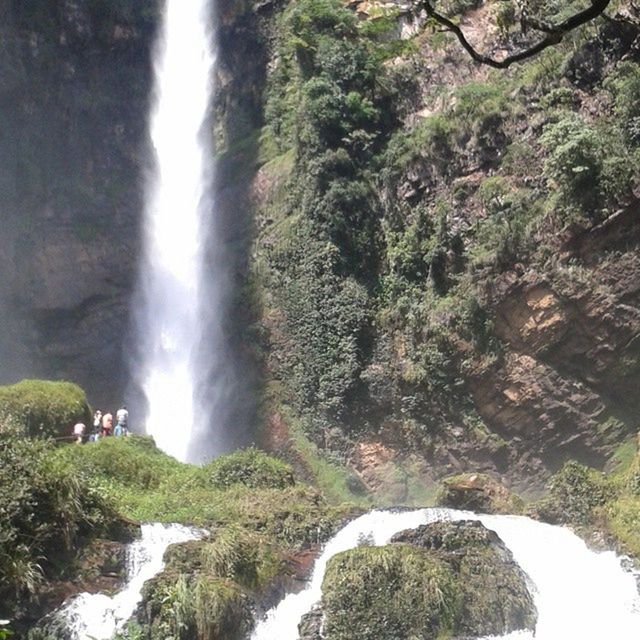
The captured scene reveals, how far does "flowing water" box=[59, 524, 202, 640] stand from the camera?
10.9 m

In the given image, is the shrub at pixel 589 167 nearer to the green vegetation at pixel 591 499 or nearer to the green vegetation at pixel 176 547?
the green vegetation at pixel 591 499

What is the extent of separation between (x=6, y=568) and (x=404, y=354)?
1364cm

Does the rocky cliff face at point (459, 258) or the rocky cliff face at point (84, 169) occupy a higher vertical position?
the rocky cliff face at point (84, 169)

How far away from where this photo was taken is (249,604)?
1152 centimetres

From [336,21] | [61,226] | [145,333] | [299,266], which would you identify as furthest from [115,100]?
[299,266]

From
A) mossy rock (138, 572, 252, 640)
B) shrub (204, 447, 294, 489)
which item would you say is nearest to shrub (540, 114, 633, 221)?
shrub (204, 447, 294, 489)

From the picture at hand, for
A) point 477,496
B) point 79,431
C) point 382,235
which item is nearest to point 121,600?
point 477,496

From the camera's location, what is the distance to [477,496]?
16.9m

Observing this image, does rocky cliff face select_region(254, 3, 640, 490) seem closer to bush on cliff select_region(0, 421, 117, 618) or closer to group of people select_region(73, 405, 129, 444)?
group of people select_region(73, 405, 129, 444)

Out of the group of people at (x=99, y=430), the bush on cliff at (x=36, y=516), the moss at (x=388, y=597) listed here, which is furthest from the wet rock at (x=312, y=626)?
the group of people at (x=99, y=430)

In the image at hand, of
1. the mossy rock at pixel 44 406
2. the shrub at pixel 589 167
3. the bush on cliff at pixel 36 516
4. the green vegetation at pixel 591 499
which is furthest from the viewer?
the shrub at pixel 589 167

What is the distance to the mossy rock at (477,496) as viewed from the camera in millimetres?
16688

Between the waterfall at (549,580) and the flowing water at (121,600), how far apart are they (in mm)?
1776

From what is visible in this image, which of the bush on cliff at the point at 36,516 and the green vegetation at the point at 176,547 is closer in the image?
the bush on cliff at the point at 36,516
